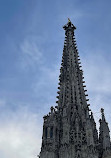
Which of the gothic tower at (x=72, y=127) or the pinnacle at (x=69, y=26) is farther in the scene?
the pinnacle at (x=69, y=26)

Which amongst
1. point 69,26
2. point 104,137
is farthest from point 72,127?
point 69,26

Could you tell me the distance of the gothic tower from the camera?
3234 centimetres

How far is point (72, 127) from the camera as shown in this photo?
120ft

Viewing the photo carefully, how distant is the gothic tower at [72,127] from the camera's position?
32344mm

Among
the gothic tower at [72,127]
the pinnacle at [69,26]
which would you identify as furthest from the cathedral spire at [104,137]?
A: the pinnacle at [69,26]

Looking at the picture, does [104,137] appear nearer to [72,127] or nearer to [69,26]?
[72,127]

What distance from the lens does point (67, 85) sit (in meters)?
43.7

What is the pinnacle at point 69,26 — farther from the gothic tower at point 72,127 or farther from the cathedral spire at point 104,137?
the cathedral spire at point 104,137

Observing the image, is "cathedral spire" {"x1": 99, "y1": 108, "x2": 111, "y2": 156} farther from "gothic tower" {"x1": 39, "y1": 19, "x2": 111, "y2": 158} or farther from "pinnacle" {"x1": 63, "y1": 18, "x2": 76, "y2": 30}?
"pinnacle" {"x1": 63, "y1": 18, "x2": 76, "y2": 30}

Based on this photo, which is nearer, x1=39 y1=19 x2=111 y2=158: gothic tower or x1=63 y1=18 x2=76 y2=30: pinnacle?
x1=39 y1=19 x2=111 y2=158: gothic tower

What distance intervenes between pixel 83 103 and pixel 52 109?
5243mm

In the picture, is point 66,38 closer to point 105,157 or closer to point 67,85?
point 67,85

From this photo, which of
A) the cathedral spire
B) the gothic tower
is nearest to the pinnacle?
the gothic tower

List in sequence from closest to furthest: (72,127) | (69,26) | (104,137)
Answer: (104,137), (72,127), (69,26)
